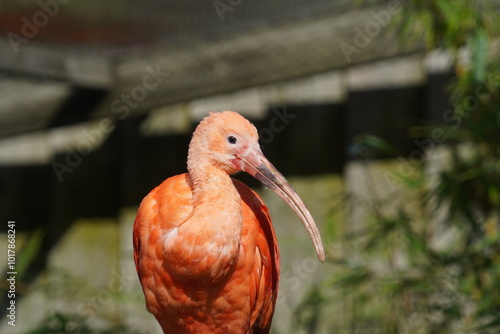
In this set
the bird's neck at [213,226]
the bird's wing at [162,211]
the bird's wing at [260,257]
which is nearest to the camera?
the bird's neck at [213,226]

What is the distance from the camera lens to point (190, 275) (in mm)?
2146

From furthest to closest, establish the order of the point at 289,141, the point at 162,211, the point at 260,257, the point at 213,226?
the point at 289,141 < the point at 260,257 < the point at 162,211 < the point at 213,226

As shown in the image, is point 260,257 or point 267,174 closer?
point 267,174

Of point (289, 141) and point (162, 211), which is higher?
point (289, 141)

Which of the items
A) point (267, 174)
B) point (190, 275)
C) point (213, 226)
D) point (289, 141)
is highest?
point (289, 141)

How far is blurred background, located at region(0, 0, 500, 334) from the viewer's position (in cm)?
327

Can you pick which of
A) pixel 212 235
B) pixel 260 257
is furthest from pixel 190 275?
pixel 260 257

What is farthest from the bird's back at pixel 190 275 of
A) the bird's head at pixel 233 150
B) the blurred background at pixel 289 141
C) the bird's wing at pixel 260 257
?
the blurred background at pixel 289 141

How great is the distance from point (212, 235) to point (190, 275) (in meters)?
0.13

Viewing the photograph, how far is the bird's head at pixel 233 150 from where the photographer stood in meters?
2.13

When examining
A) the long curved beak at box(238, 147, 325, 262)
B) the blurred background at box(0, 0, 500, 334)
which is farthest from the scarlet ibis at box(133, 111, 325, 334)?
the blurred background at box(0, 0, 500, 334)

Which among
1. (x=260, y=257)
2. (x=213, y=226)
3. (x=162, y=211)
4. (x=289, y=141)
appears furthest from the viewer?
(x=289, y=141)

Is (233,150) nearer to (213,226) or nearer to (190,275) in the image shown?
(213,226)

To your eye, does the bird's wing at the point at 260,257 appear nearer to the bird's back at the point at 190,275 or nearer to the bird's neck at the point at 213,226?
the bird's back at the point at 190,275
